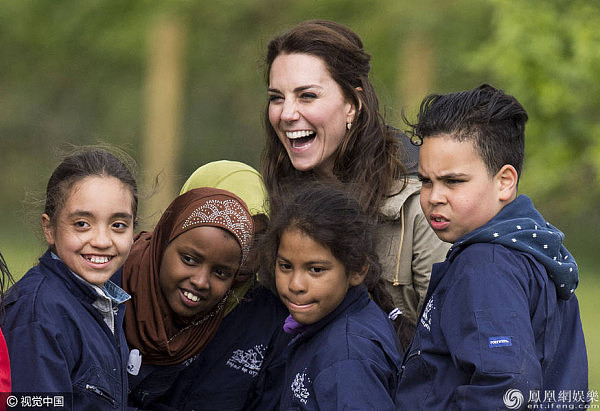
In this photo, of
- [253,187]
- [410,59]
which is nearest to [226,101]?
[410,59]

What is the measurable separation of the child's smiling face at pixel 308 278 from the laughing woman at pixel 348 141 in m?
0.47

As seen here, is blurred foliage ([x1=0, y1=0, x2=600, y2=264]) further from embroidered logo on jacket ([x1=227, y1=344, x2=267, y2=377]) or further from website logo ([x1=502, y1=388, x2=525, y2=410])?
website logo ([x1=502, y1=388, x2=525, y2=410])

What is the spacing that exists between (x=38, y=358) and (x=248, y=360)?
43.3 inches

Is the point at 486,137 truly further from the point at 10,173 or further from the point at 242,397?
the point at 10,173

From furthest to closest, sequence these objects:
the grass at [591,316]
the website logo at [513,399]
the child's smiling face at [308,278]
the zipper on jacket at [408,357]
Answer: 1. the grass at [591,316]
2. the child's smiling face at [308,278]
3. the zipper on jacket at [408,357]
4. the website logo at [513,399]

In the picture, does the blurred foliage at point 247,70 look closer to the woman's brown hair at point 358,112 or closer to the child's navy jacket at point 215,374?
the woman's brown hair at point 358,112

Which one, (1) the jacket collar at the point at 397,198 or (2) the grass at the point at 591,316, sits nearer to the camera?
(1) the jacket collar at the point at 397,198

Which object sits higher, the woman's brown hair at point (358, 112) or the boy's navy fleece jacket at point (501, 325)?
the woman's brown hair at point (358, 112)

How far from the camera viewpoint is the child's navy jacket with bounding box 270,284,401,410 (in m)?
3.30

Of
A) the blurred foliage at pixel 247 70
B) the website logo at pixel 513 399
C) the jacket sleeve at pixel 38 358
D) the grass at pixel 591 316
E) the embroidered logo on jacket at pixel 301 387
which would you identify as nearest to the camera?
the website logo at pixel 513 399

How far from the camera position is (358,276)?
3.65 metres

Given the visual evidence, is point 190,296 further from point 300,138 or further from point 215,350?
point 300,138

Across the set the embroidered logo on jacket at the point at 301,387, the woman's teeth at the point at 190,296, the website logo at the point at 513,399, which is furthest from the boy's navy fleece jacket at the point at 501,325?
the woman's teeth at the point at 190,296

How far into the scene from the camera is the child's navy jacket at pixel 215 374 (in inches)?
154
